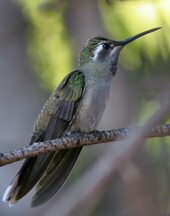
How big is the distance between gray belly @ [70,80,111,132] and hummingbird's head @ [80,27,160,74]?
30 centimetres

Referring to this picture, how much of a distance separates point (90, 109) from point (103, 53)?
584 mm

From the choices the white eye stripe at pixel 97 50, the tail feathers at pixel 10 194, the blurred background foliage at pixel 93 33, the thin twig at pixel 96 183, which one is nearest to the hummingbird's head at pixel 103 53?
the white eye stripe at pixel 97 50

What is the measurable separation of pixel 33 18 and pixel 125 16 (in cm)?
107

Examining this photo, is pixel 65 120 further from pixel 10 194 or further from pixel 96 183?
pixel 96 183

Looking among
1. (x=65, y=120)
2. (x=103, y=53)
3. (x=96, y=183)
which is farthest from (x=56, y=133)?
(x=96, y=183)

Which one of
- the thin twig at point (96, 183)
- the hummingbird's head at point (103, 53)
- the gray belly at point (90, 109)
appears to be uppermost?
the thin twig at point (96, 183)

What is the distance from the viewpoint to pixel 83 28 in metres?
4.71

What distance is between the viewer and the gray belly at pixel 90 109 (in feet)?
10.8

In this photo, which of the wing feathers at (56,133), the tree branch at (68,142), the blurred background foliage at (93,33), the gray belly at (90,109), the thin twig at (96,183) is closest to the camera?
the thin twig at (96,183)

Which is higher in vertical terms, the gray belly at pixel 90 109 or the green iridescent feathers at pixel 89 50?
the green iridescent feathers at pixel 89 50

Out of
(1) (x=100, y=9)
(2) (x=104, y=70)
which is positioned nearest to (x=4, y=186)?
(2) (x=104, y=70)

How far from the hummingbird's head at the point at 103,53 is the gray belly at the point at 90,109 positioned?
0.30 m

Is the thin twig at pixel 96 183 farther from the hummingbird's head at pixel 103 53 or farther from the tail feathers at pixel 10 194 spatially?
the hummingbird's head at pixel 103 53

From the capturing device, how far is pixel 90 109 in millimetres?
3334
